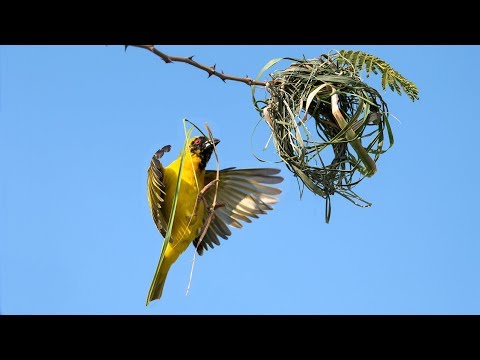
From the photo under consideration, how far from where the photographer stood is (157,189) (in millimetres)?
1748

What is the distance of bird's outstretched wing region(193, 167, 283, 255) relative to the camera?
1.98m

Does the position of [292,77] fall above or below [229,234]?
above

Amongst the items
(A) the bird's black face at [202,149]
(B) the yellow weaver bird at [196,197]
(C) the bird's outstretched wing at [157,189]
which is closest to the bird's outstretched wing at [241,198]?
(B) the yellow weaver bird at [196,197]

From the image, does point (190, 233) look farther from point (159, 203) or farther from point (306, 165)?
point (306, 165)

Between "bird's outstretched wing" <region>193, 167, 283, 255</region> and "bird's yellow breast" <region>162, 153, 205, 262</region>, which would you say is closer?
"bird's yellow breast" <region>162, 153, 205, 262</region>

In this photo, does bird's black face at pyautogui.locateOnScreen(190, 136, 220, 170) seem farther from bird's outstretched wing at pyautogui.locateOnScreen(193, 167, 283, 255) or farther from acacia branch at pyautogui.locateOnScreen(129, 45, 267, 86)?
acacia branch at pyautogui.locateOnScreen(129, 45, 267, 86)

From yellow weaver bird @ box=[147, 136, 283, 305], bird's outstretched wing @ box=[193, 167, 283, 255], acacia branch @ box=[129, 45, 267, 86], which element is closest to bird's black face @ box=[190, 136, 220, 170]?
yellow weaver bird @ box=[147, 136, 283, 305]

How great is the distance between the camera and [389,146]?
159 cm

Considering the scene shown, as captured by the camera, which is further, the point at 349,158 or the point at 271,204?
the point at 271,204

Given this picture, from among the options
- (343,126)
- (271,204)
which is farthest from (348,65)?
(271,204)

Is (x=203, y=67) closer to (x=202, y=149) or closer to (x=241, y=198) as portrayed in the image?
(x=202, y=149)

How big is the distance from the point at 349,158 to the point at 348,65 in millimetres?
273

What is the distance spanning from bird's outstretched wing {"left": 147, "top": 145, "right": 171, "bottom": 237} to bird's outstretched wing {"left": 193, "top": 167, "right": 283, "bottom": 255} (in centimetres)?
24

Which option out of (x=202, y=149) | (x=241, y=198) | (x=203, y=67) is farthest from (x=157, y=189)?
(x=203, y=67)
